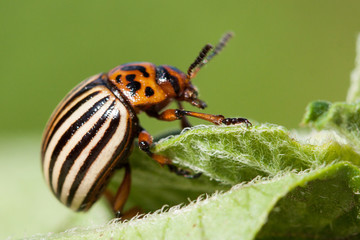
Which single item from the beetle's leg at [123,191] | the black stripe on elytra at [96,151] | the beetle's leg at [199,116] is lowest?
the beetle's leg at [123,191]

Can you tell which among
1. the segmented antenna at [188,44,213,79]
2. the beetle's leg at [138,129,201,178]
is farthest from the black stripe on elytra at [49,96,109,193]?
the segmented antenna at [188,44,213,79]

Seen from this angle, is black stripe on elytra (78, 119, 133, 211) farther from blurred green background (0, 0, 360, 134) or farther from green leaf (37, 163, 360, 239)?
blurred green background (0, 0, 360, 134)

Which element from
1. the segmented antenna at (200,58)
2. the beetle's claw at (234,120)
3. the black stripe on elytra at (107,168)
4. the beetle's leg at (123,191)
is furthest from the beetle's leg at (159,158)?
the segmented antenna at (200,58)

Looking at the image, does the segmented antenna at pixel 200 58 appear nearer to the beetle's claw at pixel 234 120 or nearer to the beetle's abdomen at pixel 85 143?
the beetle's abdomen at pixel 85 143

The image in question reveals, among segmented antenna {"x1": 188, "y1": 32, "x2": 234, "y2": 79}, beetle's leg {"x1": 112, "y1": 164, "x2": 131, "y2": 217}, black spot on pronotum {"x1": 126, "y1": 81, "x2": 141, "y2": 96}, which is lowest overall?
beetle's leg {"x1": 112, "y1": 164, "x2": 131, "y2": 217}

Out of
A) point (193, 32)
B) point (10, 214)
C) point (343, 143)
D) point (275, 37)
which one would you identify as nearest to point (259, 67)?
point (275, 37)

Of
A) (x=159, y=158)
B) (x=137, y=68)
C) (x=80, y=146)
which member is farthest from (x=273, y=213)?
(x=137, y=68)
